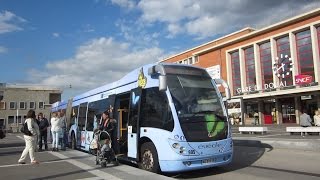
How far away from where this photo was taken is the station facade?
4256cm

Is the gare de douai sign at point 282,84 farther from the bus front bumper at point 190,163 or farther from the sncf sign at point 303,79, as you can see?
the bus front bumper at point 190,163

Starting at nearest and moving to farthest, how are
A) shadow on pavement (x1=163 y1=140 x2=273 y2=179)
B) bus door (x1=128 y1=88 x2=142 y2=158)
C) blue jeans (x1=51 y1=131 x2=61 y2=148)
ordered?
shadow on pavement (x1=163 y1=140 x2=273 y2=179) → bus door (x1=128 y1=88 x2=142 y2=158) → blue jeans (x1=51 y1=131 x2=61 y2=148)

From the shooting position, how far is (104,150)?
11023 millimetres

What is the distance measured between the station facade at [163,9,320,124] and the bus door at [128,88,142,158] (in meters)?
34.0

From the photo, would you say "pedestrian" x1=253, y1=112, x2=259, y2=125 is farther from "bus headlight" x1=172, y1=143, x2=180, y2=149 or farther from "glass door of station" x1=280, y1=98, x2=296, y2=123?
"bus headlight" x1=172, y1=143, x2=180, y2=149

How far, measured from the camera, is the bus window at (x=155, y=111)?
31.3 ft

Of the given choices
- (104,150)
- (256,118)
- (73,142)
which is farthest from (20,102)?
(104,150)

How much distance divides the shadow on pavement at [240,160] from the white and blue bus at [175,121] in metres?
0.66

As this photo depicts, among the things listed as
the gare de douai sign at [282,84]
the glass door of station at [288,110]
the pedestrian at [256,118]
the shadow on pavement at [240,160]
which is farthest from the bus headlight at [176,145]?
the pedestrian at [256,118]

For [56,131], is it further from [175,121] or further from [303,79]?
[303,79]

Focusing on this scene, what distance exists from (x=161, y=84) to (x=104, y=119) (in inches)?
129

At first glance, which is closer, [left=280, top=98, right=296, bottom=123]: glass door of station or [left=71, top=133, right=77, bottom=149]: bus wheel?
[left=71, top=133, right=77, bottom=149]: bus wheel

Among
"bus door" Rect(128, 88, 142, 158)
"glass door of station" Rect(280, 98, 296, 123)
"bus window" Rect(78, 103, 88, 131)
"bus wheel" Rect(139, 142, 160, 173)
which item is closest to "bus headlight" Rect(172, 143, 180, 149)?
"bus wheel" Rect(139, 142, 160, 173)

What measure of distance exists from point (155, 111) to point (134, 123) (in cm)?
123
